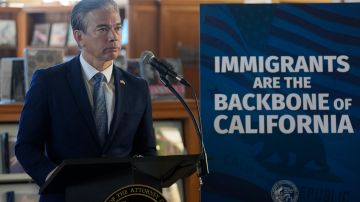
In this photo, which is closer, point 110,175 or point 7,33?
point 110,175

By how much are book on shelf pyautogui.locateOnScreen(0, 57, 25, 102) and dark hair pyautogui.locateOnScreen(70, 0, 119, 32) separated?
164 centimetres

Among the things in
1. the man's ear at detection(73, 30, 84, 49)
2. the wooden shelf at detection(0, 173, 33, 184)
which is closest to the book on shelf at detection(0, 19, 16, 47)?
the wooden shelf at detection(0, 173, 33, 184)

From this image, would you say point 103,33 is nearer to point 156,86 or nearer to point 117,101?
point 117,101

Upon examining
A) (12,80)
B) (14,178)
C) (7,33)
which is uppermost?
(7,33)

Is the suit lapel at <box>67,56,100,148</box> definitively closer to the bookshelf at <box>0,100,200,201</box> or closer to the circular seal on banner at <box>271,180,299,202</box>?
the circular seal on banner at <box>271,180,299,202</box>

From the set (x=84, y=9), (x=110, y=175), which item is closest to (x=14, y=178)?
(x=84, y=9)

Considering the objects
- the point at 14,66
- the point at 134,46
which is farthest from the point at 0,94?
the point at 134,46

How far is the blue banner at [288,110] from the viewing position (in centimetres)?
270

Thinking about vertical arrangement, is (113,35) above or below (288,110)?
above

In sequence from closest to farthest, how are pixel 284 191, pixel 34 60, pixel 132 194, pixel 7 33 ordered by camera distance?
pixel 132 194 → pixel 284 191 → pixel 34 60 → pixel 7 33

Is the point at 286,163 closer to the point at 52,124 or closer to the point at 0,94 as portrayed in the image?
the point at 52,124

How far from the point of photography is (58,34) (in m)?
6.88

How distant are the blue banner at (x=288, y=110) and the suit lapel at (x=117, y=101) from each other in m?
0.68

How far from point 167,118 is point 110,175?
6.55ft
